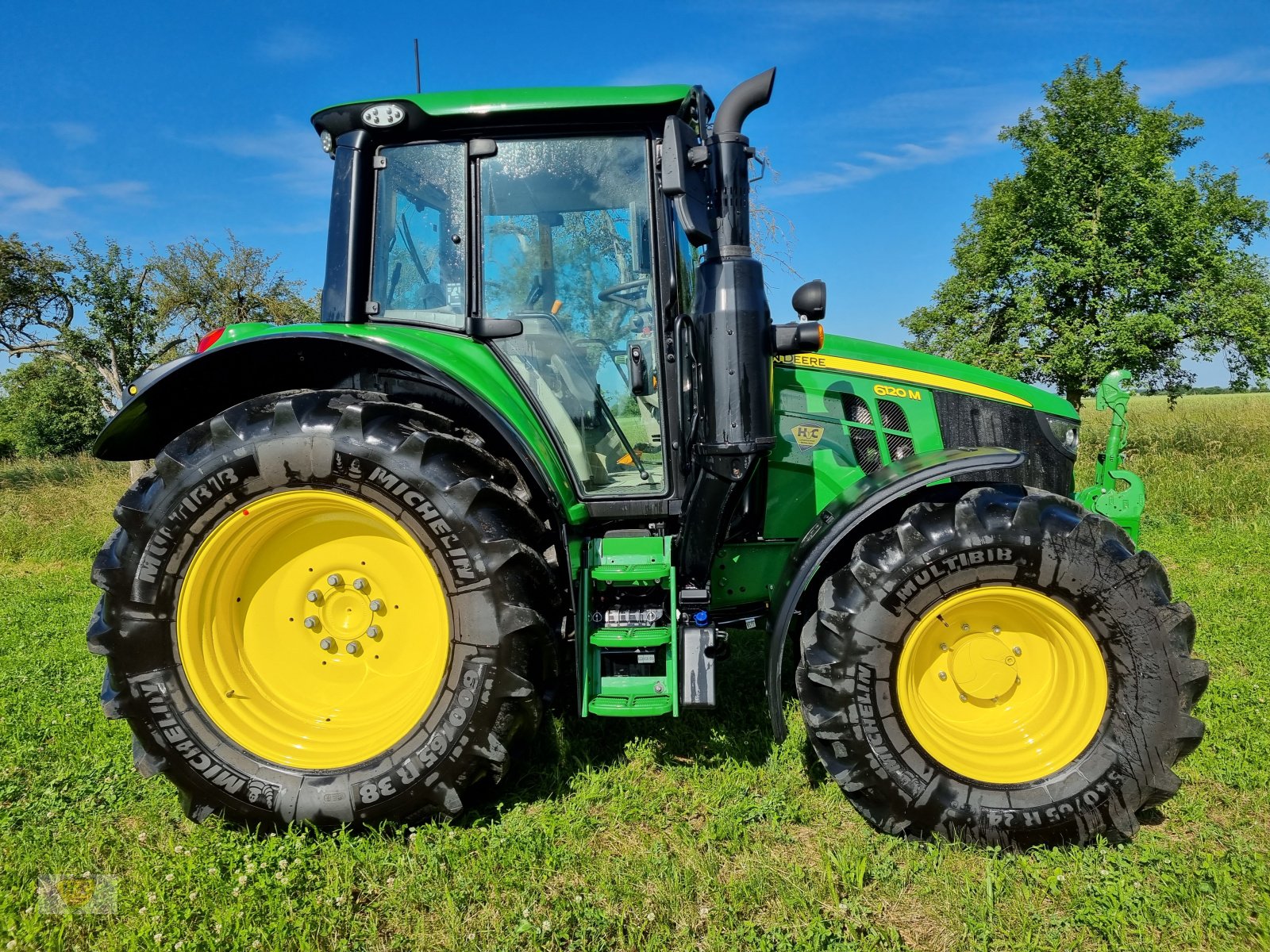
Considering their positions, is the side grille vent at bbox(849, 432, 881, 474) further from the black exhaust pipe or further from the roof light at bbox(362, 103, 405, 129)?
the roof light at bbox(362, 103, 405, 129)

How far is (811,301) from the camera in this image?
101 inches

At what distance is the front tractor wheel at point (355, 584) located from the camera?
2.58 m

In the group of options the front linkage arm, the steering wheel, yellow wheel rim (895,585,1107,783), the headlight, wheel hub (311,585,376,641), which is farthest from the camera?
the headlight

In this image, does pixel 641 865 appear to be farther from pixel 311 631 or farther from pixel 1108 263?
pixel 1108 263

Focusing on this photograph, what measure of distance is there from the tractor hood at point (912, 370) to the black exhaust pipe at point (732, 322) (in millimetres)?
761

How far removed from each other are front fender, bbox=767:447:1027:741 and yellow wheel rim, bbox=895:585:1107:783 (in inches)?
14.9

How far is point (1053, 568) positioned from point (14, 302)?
2059 cm

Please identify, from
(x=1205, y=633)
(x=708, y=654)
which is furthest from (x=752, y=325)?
(x=1205, y=633)

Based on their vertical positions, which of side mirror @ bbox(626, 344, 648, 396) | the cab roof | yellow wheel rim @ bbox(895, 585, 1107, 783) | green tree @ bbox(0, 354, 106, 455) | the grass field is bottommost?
the grass field

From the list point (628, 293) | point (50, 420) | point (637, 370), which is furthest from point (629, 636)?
point (50, 420)

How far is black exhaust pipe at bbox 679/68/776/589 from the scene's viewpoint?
8.03ft

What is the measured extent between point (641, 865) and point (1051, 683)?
1.51m

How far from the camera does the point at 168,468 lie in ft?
8.61

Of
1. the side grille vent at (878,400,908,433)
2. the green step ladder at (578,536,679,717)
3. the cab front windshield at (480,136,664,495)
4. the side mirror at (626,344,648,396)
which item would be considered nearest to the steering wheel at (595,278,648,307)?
the cab front windshield at (480,136,664,495)
